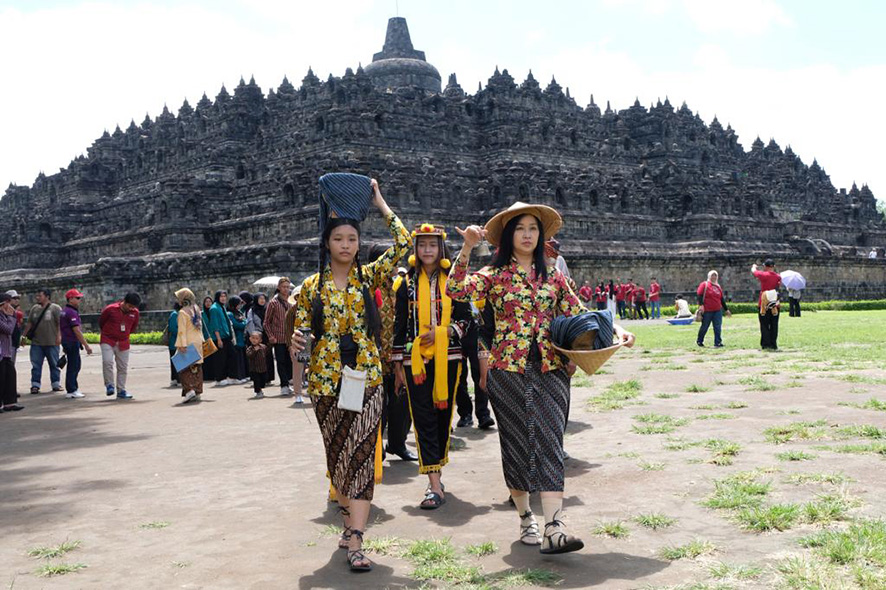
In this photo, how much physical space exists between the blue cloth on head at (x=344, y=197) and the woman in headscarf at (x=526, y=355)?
680mm

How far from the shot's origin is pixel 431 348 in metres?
7.17

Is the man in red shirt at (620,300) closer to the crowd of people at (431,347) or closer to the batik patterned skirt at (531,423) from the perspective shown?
the crowd of people at (431,347)

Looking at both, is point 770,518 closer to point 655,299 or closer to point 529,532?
point 529,532

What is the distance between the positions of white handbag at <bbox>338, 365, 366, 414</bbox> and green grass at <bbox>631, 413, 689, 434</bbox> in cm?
448

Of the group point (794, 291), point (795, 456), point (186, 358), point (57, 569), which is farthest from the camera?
point (794, 291)

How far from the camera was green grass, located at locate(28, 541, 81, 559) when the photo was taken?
19.2 ft

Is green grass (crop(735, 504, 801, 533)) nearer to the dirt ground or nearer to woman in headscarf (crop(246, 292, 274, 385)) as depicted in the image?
the dirt ground

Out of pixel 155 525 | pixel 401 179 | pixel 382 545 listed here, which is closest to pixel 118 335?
pixel 155 525

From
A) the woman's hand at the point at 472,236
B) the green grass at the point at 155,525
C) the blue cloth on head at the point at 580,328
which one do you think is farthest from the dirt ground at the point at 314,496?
the woman's hand at the point at 472,236

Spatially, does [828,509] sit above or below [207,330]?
below

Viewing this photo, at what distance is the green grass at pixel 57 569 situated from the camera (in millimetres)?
5461

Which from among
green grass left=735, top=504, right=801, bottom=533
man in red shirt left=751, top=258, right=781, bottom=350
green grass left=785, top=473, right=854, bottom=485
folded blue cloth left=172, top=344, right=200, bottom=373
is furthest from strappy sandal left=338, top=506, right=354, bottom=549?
man in red shirt left=751, top=258, right=781, bottom=350

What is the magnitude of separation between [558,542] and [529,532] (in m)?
0.45

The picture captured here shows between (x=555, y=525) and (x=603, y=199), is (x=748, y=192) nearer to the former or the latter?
(x=603, y=199)
